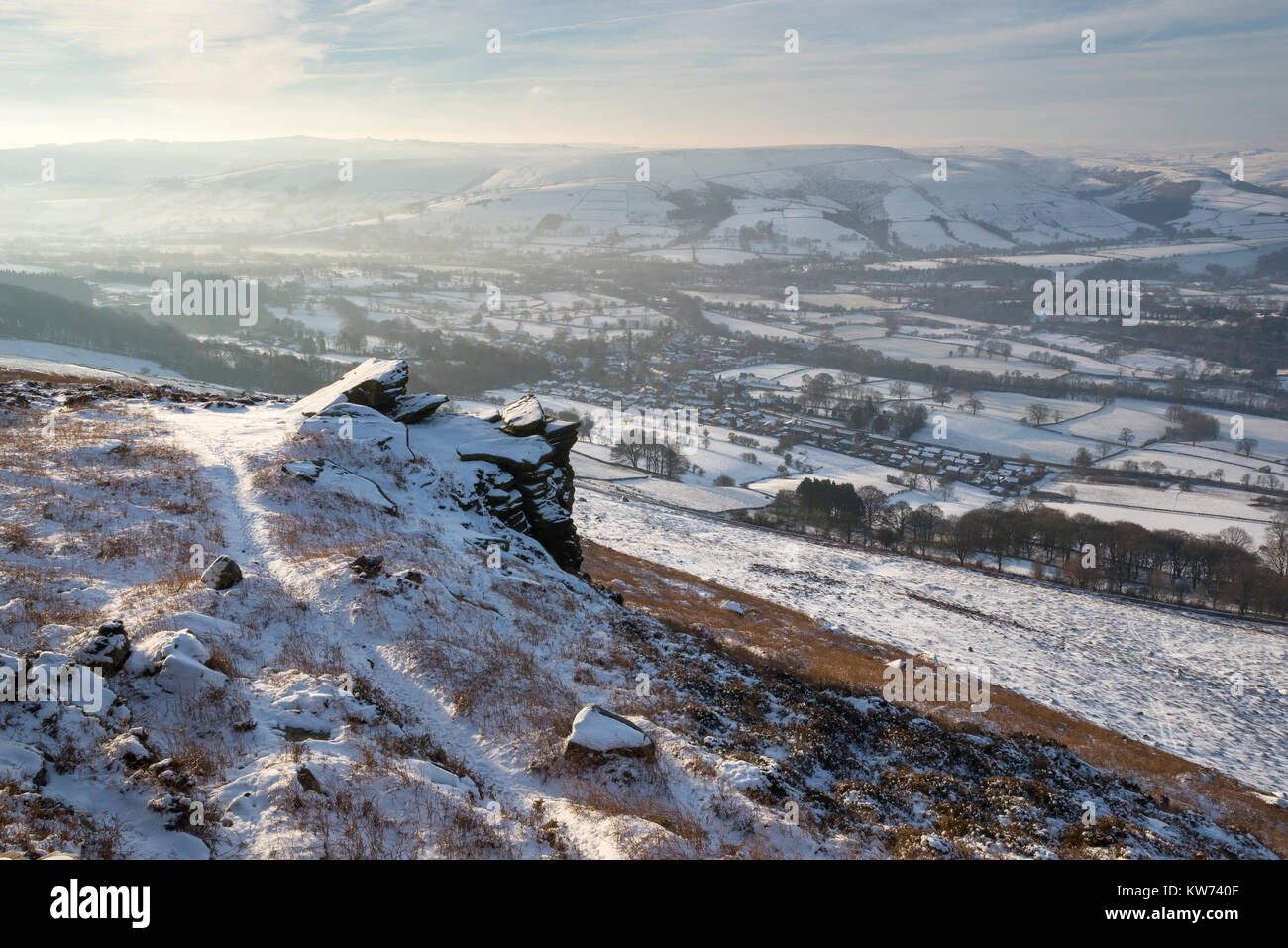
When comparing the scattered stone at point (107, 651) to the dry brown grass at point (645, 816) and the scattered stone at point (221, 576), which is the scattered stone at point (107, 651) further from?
the dry brown grass at point (645, 816)

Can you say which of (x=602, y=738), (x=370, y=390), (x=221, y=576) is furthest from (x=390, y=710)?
(x=370, y=390)

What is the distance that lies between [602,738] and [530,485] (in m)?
16.6

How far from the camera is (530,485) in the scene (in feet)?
94.3

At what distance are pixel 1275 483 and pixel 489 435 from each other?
99091 mm

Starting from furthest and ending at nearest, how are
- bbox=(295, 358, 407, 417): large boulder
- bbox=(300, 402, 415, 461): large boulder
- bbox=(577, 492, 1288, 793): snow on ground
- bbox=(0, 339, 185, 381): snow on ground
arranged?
bbox=(0, 339, 185, 381): snow on ground
bbox=(577, 492, 1288, 793): snow on ground
bbox=(295, 358, 407, 417): large boulder
bbox=(300, 402, 415, 461): large boulder

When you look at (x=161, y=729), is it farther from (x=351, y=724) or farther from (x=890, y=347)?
(x=890, y=347)

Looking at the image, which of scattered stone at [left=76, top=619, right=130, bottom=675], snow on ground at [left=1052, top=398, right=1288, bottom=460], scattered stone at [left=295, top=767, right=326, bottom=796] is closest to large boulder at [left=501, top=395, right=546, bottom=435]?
scattered stone at [left=76, top=619, right=130, bottom=675]

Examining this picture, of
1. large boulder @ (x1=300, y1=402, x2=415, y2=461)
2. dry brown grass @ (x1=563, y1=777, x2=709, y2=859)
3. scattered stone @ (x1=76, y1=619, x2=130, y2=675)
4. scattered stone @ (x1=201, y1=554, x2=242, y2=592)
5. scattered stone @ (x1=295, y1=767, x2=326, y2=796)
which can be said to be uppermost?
large boulder @ (x1=300, y1=402, x2=415, y2=461)

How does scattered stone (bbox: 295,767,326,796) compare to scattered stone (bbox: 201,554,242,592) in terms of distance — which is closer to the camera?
scattered stone (bbox: 295,767,326,796)

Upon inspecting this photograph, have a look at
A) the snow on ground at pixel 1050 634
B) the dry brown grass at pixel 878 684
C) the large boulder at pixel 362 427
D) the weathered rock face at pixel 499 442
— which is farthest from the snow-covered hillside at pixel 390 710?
the snow on ground at pixel 1050 634

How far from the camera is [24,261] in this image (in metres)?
196

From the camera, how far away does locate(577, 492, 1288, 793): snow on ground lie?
33.1 m

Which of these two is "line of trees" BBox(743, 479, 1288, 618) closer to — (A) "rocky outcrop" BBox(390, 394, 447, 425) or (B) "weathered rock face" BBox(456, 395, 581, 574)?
(B) "weathered rock face" BBox(456, 395, 581, 574)
